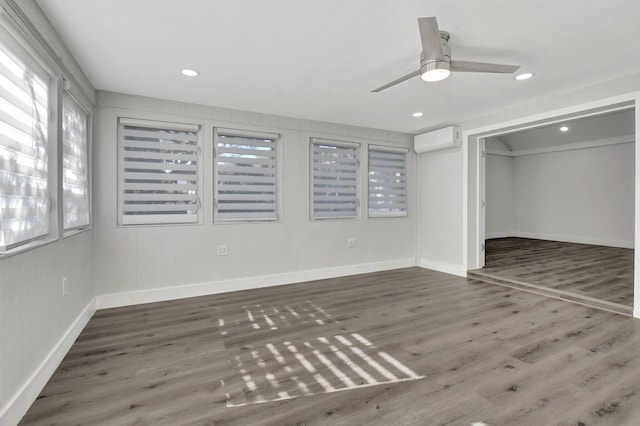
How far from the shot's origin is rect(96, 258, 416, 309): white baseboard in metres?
3.60

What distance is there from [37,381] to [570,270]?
6323 millimetres

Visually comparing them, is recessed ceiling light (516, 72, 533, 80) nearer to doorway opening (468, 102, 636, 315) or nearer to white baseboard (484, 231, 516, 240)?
doorway opening (468, 102, 636, 315)

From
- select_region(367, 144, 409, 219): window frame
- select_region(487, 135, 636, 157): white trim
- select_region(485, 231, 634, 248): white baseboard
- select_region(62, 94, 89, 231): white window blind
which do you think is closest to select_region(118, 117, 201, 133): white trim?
select_region(62, 94, 89, 231): white window blind

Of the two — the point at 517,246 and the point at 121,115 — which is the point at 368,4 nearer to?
the point at 121,115

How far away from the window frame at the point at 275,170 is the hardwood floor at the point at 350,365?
1103 millimetres

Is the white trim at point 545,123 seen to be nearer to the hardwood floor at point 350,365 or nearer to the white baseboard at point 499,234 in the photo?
the hardwood floor at point 350,365

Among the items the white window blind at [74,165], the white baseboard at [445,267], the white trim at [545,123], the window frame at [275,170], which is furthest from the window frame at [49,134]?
the white baseboard at [445,267]

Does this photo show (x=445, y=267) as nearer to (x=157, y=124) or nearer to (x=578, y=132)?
(x=157, y=124)

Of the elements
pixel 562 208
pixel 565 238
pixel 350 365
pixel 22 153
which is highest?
pixel 22 153

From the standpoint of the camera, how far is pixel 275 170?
14.8 feet

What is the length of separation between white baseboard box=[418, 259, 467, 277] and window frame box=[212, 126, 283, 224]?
2711 millimetres

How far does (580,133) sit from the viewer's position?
723 cm

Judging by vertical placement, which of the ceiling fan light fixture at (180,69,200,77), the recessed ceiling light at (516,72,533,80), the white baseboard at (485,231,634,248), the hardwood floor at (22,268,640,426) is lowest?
the hardwood floor at (22,268,640,426)

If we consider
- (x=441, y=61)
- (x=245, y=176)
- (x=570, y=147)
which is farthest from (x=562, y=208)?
(x=245, y=176)
